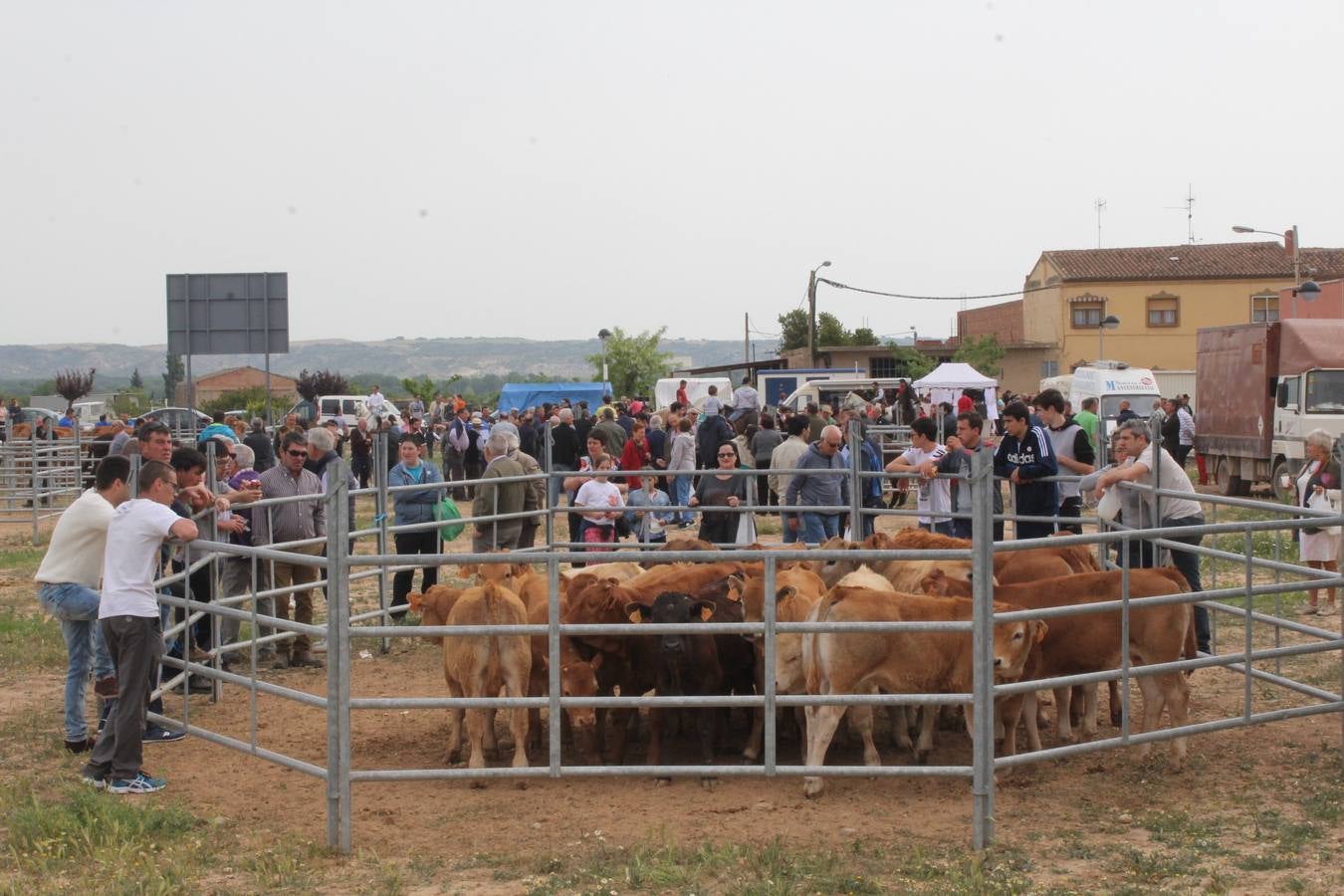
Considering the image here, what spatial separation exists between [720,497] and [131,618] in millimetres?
6582

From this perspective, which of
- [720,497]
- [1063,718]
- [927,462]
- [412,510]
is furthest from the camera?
[720,497]

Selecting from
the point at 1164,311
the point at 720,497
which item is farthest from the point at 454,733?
the point at 1164,311

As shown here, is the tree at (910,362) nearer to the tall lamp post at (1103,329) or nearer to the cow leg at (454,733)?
the tall lamp post at (1103,329)

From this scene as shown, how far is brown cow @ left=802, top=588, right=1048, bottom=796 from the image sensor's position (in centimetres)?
736

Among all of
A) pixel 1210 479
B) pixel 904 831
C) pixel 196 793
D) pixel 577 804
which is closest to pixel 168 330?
pixel 196 793

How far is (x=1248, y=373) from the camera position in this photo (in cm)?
2683

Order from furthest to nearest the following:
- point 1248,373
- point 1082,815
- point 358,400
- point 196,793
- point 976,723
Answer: point 358,400
point 1248,373
point 196,793
point 1082,815
point 976,723

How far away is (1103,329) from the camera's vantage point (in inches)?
2372

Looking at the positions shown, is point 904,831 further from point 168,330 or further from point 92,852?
point 168,330

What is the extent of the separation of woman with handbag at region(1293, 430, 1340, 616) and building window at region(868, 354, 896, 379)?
169 ft

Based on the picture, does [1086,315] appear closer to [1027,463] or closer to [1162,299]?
[1162,299]

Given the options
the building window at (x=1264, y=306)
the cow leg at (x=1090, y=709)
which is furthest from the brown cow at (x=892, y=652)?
the building window at (x=1264, y=306)

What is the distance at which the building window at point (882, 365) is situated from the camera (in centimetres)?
6438

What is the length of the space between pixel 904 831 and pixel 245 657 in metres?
6.81
